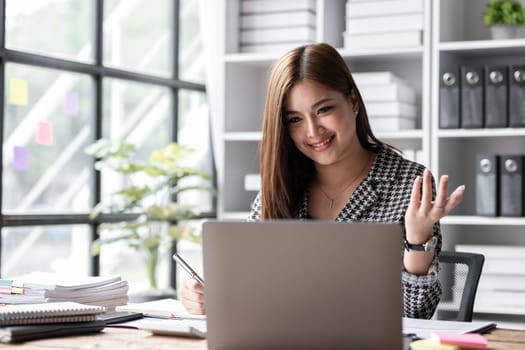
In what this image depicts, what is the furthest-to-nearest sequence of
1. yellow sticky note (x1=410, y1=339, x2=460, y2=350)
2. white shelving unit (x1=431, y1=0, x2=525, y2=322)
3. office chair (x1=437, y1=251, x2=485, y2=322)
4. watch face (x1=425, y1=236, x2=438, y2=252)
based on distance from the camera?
1. white shelving unit (x1=431, y1=0, x2=525, y2=322)
2. office chair (x1=437, y1=251, x2=485, y2=322)
3. watch face (x1=425, y1=236, x2=438, y2=252)
4. yellow sticky note (x1=410, y1=339, x2=460, y2=350)

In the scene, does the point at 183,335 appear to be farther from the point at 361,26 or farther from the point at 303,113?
the point at 361,26

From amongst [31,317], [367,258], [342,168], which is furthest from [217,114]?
[367,258]

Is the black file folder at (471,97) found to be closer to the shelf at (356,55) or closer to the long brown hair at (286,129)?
the shelf at (356,55)

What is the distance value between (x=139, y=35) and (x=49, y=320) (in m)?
2.99

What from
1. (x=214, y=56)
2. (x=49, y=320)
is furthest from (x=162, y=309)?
(x=214, y=56)

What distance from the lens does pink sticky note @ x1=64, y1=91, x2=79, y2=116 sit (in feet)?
13.7

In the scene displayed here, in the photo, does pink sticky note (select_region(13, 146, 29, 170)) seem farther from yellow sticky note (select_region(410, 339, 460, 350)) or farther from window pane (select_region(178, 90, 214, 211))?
yellow sticky note (select_region(410, 339, 460, 350))

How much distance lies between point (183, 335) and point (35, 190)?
2387 millimetres

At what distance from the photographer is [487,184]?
3648 mm

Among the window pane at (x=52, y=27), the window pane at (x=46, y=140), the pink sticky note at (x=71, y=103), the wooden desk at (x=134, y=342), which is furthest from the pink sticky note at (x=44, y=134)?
the wooden desk at (x=134, y=342)

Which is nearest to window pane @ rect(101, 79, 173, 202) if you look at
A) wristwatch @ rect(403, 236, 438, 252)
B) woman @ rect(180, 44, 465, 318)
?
woman @ rect(180, 44, 465, 318)

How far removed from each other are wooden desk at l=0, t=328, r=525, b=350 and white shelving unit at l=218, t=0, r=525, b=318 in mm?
1881

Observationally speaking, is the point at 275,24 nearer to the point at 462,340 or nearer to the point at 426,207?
the point at 426,207

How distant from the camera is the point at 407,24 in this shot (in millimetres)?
3814
